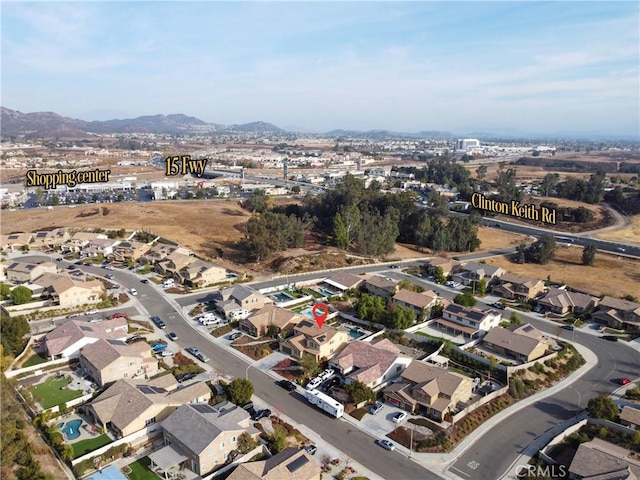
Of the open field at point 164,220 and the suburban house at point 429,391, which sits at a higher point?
the open field at point 164,220

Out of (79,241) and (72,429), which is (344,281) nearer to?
(72,429)

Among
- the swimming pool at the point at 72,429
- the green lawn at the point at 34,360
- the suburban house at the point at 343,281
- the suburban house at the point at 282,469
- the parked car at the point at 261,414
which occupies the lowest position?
the swimming pool at the point at 72,429

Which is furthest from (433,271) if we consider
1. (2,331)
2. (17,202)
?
(17,202)

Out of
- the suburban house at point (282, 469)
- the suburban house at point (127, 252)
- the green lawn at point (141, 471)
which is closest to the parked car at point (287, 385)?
the suburban house at point (282, 469)

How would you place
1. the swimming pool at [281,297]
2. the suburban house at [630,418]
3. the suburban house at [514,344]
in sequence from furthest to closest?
the swimming pool at [281,297] < the suburban house at [514,344] < the suburban house at [630,418]

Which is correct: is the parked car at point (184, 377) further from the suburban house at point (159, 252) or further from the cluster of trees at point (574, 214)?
the cluster of trees at point (574, 214)

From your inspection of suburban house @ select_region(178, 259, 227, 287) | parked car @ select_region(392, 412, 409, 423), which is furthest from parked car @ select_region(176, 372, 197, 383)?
suburban house @ select_region(178, 259, 227, 287)

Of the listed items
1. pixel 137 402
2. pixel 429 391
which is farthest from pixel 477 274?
pixel 137 402
